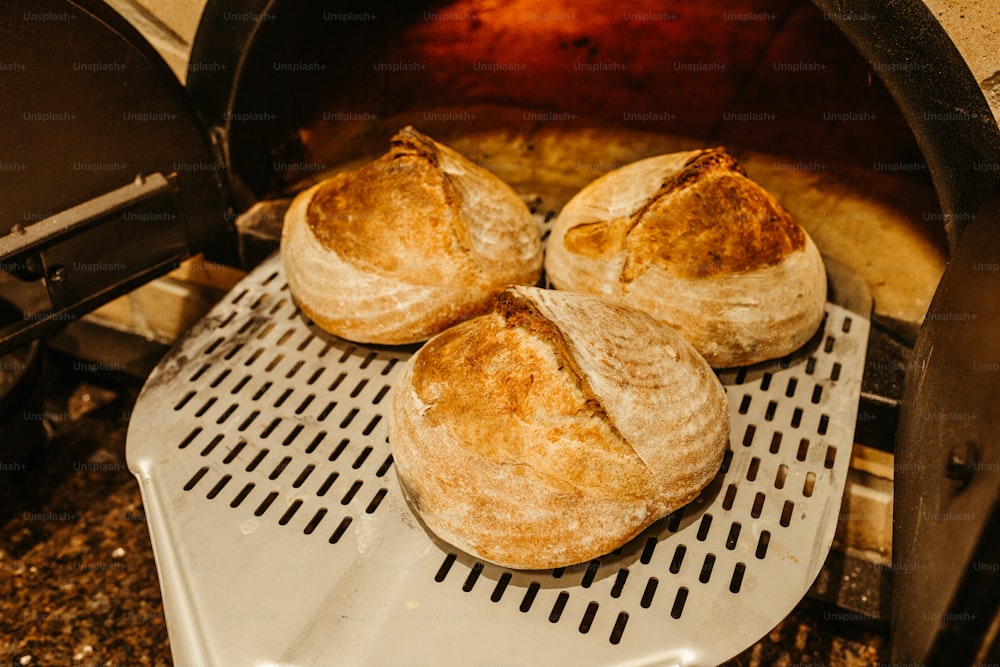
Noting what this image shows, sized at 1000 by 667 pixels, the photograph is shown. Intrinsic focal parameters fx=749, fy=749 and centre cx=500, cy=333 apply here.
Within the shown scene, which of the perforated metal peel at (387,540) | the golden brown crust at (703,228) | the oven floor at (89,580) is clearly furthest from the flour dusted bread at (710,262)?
the oven floor at (89,580)

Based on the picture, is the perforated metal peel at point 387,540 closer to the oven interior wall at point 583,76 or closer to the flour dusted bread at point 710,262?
the flour dusted bread at point 710,262

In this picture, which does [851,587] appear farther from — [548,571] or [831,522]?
[548,571]

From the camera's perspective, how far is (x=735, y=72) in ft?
5.83

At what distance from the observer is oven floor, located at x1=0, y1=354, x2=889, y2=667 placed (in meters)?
1.75

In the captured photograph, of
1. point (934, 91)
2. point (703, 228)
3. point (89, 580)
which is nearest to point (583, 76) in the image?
point (703, 228)

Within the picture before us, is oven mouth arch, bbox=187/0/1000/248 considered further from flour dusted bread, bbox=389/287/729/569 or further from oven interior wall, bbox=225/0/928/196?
flour dusted bread, bbox=389/287/729/569

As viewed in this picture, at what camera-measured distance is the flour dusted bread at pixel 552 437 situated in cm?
116

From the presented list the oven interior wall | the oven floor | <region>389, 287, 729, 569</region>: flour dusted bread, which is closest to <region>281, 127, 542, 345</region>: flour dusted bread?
<region>389, 287, 729, 569</region>: flour dusted bread

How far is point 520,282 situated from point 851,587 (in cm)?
116

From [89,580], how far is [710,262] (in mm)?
1683

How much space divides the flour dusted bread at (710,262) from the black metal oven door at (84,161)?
36.3 inches

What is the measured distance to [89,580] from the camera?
74.1 inches

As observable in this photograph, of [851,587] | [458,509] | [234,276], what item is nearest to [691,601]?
[458,509]

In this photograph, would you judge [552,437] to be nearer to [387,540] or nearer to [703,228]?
[387,540]
